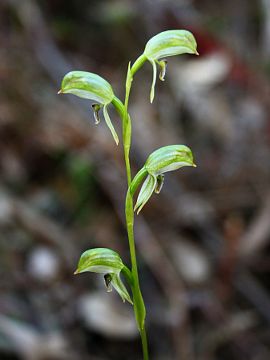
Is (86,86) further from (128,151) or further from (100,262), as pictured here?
(100,262)

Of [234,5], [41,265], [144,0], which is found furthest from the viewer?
[234,5]

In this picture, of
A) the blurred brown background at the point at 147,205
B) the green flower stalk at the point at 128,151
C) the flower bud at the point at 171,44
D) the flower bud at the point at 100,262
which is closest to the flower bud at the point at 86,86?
the green flower stalk at the point at 128,151

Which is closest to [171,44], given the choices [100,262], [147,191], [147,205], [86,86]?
[86,86]

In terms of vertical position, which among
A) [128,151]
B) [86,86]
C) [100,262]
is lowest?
[100,262]

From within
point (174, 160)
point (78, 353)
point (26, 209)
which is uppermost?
point (174, 160)

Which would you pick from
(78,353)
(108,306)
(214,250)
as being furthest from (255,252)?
(78,353)

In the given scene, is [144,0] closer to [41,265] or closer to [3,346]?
[41,265]

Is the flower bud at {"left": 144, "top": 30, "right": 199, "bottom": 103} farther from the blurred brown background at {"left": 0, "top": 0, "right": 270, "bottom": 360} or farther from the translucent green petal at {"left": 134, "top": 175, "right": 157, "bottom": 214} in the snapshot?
the blurred brown background at {"left": 0, "top": 0, "right": 270, "bottom": 360}

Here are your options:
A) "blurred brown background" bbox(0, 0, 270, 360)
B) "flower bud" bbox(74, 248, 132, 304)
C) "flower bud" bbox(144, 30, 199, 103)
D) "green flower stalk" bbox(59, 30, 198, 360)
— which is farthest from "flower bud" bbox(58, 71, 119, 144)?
"blurred brown background" bbox(0, 0, 270, 360)
